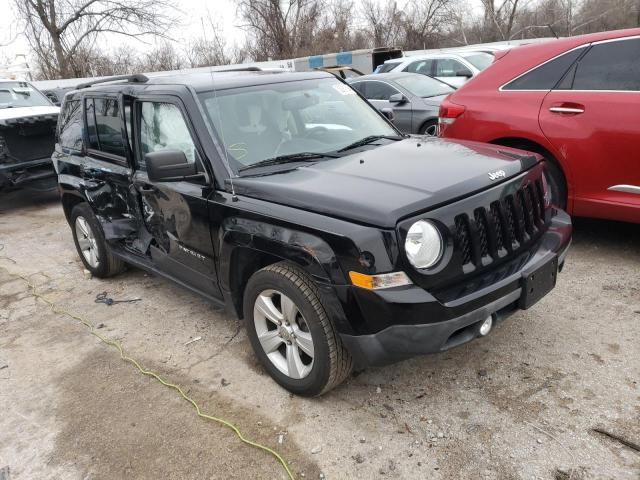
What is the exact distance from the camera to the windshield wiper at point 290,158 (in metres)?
3.22

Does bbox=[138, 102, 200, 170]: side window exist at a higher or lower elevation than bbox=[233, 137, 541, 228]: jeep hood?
higher

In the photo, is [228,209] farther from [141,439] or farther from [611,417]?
[611,417]

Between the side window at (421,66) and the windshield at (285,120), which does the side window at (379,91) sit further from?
the windshield at (285,120)

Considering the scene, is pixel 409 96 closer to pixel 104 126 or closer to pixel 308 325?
pixel 104 126

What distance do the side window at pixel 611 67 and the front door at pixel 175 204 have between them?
323cm

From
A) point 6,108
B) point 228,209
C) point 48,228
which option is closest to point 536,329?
point 228,209

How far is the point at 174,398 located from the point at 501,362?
1987 millimetres

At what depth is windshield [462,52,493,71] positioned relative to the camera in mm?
12008

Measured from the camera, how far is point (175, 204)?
350cm

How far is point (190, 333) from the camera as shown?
394 centimetres

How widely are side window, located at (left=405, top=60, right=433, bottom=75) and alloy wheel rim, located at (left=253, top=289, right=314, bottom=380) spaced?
10894 mm

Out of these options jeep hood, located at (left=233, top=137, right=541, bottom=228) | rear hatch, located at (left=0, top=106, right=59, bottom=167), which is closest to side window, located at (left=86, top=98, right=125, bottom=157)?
jeep hood, located at (left=233, top=137, right=541, bottom=228)

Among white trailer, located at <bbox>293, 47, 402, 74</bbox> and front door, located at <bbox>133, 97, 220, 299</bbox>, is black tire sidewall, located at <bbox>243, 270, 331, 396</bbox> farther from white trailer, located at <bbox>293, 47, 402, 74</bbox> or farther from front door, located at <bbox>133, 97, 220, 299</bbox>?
white trailer, located at <bbox>293, 47, 402, 74</bbox>

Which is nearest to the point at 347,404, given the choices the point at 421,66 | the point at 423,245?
the point at 423,245
